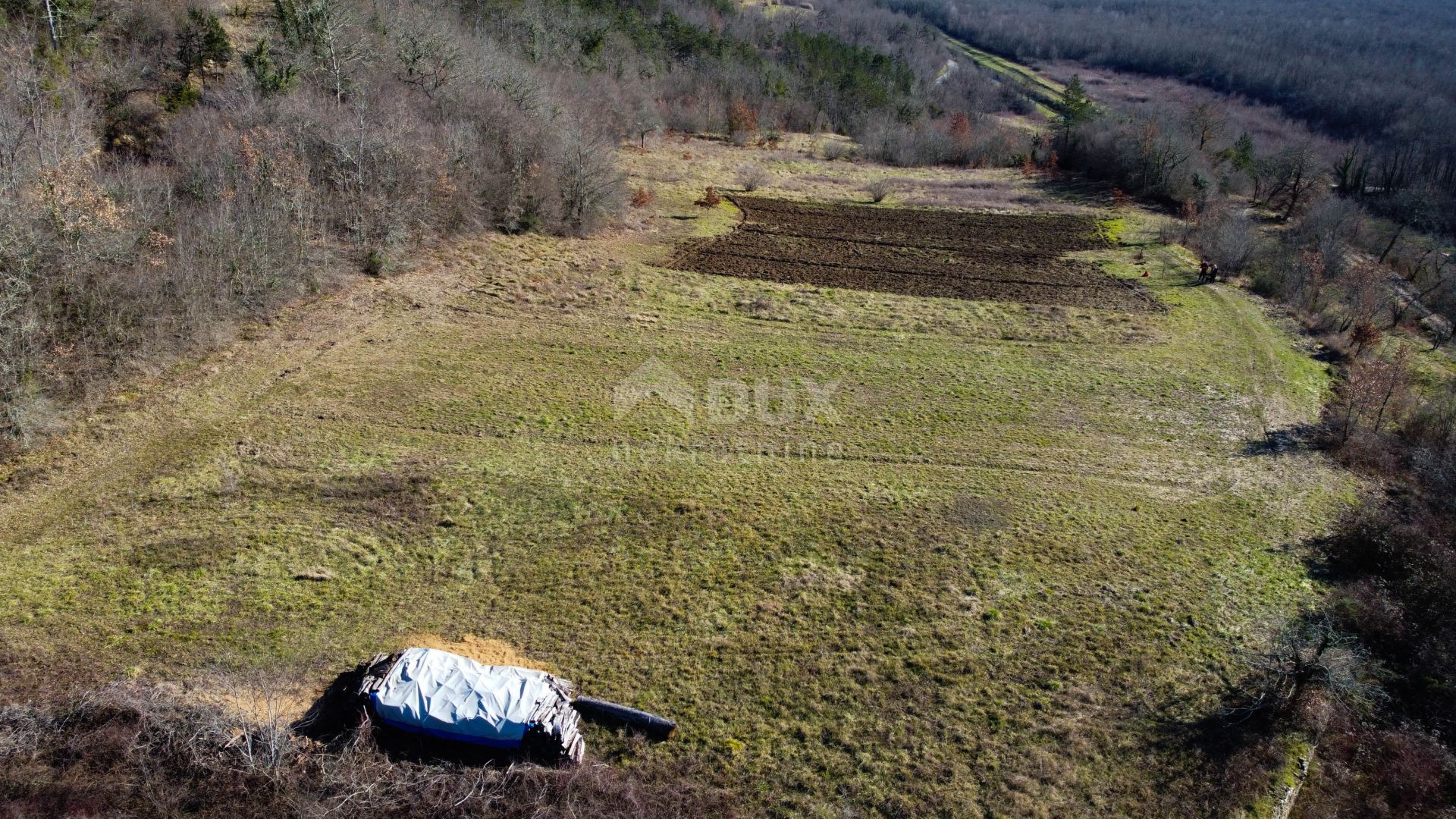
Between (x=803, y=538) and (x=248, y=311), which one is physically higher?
(x=248, y=311)

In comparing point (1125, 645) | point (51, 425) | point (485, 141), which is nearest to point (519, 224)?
point (485, 141)

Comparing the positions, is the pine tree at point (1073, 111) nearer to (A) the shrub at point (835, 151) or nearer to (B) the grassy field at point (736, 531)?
(A) the shrub at point (835, 151)

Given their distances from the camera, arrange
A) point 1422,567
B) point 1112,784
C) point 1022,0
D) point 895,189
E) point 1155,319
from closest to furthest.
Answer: point 1112,784 → point 1422,567 → point 1155,319 → point 895,189 → point 1022,0

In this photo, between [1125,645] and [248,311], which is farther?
[248,311]

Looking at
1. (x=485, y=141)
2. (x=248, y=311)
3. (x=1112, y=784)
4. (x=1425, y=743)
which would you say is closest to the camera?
(x=1112, y=784)

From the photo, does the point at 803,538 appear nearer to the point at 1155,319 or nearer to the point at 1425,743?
the point at 1425,743

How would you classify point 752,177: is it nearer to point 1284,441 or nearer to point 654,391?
point 654,391

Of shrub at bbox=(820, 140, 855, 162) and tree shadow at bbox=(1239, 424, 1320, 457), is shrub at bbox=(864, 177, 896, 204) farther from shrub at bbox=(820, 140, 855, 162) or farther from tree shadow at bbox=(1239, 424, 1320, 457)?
tree shadow at bbox=(1239, 424, 1320, 457)
